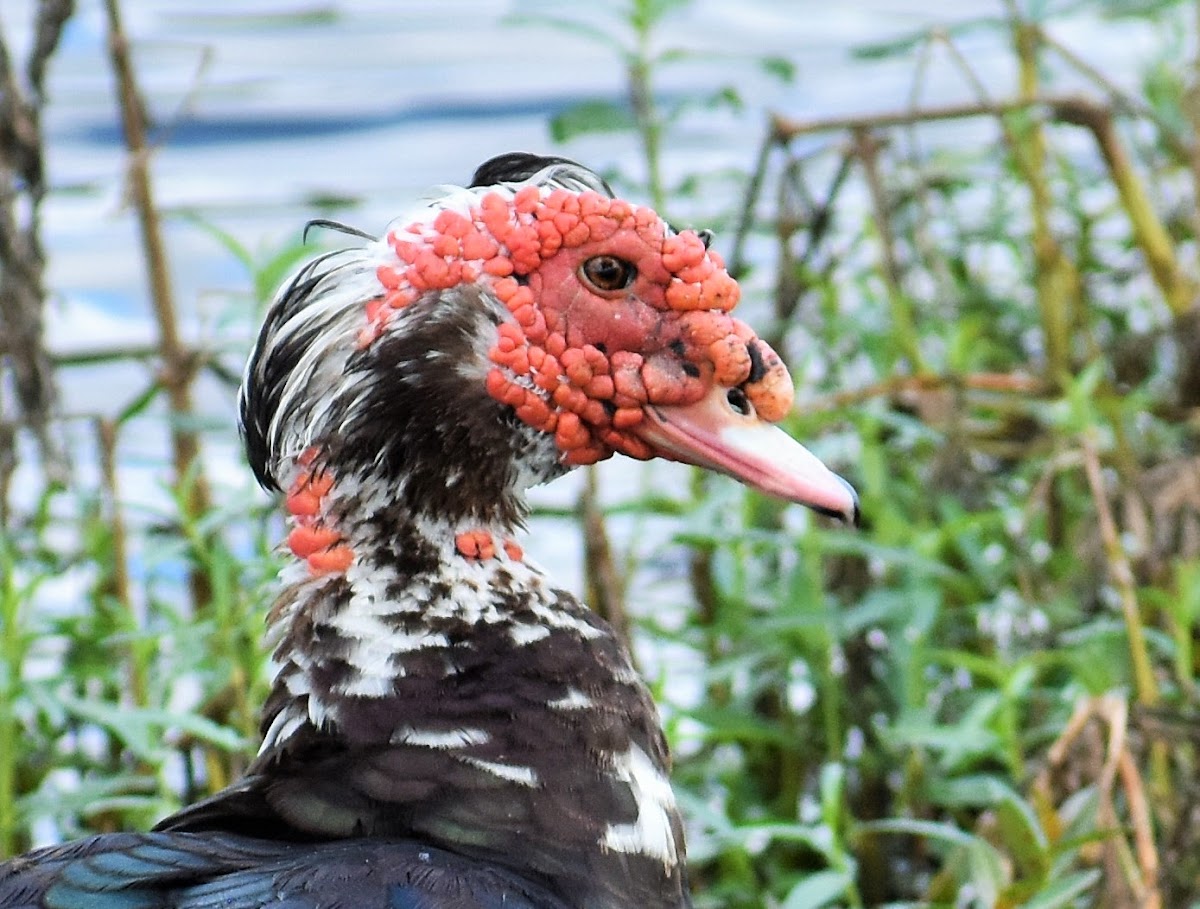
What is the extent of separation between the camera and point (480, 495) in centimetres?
232

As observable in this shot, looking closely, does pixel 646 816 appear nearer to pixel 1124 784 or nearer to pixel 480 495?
pixel 480 495

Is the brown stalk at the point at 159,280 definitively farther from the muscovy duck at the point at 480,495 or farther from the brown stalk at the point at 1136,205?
the brown stalk at the point at 1136,205

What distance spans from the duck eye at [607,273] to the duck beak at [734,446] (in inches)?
5.8

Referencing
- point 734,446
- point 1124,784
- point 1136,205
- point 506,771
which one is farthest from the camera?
point 1136,205

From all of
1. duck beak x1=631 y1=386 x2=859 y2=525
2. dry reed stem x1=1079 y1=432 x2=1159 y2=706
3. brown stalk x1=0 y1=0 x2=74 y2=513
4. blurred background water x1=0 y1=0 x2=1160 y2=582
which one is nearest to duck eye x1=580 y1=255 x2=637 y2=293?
duck beak x1=631 y1=386 x2=859 y2=525

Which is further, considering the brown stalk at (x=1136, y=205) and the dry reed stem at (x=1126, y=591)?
the brown stalk at (x=1136, y=205)

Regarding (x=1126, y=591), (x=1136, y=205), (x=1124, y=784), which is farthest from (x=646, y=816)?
(x=1136, y=205)

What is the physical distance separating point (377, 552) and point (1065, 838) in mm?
1071

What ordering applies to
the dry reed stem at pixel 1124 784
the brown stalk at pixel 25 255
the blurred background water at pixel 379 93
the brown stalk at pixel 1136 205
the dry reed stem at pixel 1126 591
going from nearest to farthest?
the dry reed stem at pixel 1124 784 → the dry reed stem at pixel 1126 591 → the brown stalk at pixel 25 255 → the brown stalk at pixel 1136 205 → the blurred background water at pixel 379 93

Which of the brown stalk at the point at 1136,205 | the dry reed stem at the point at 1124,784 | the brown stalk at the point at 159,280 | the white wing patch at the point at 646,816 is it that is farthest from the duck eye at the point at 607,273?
the brown stalk at the point at 1136,205

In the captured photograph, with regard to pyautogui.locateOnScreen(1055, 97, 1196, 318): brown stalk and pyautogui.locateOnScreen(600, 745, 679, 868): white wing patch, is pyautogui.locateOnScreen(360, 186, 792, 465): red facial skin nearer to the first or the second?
pyautogui.locateOnScreen(600, 745, 679, 868): white wing patch

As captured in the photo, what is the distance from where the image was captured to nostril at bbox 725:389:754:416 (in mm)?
2340

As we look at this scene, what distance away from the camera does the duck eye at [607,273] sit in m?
2.34

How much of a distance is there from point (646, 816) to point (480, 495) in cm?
41
